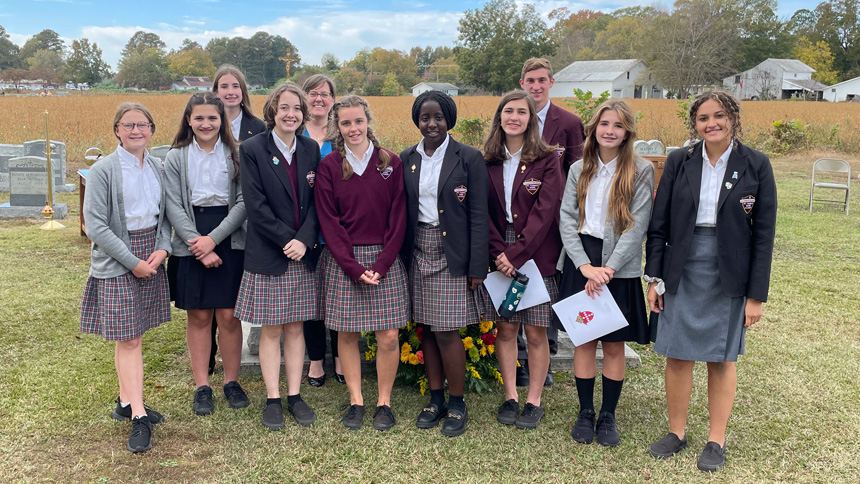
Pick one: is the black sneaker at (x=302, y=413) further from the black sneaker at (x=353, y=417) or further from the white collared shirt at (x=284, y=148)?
the white collared shirt at (x=284, y=148)

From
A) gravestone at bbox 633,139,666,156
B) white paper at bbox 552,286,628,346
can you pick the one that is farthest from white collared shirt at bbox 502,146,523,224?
gravestone at bbox 633,139,666,156

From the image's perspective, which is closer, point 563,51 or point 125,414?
point 125,414

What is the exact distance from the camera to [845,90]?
54.8 meters

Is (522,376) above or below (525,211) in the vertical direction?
below

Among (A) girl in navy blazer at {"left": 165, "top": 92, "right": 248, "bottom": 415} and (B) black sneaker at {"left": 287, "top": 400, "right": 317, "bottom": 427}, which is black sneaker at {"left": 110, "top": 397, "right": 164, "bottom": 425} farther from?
(B) black sneaker at {"left": 287, "top": 400, "right": 317, "bottom": 427}

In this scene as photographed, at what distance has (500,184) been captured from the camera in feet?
11.4

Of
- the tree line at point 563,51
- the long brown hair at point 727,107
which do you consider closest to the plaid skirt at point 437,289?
the long brown hair at point 727,107

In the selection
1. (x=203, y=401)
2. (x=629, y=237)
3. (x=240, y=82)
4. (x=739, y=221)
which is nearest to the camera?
(x=739, y=221)

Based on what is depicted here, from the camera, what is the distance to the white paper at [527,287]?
3.40 m

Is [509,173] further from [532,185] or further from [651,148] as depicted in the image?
[651,148]

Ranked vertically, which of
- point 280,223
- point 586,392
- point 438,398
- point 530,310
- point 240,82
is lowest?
point 438,398

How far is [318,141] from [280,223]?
0.94 m

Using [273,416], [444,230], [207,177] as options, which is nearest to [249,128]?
[207,177]

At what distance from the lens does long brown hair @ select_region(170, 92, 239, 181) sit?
3477 millimetres
